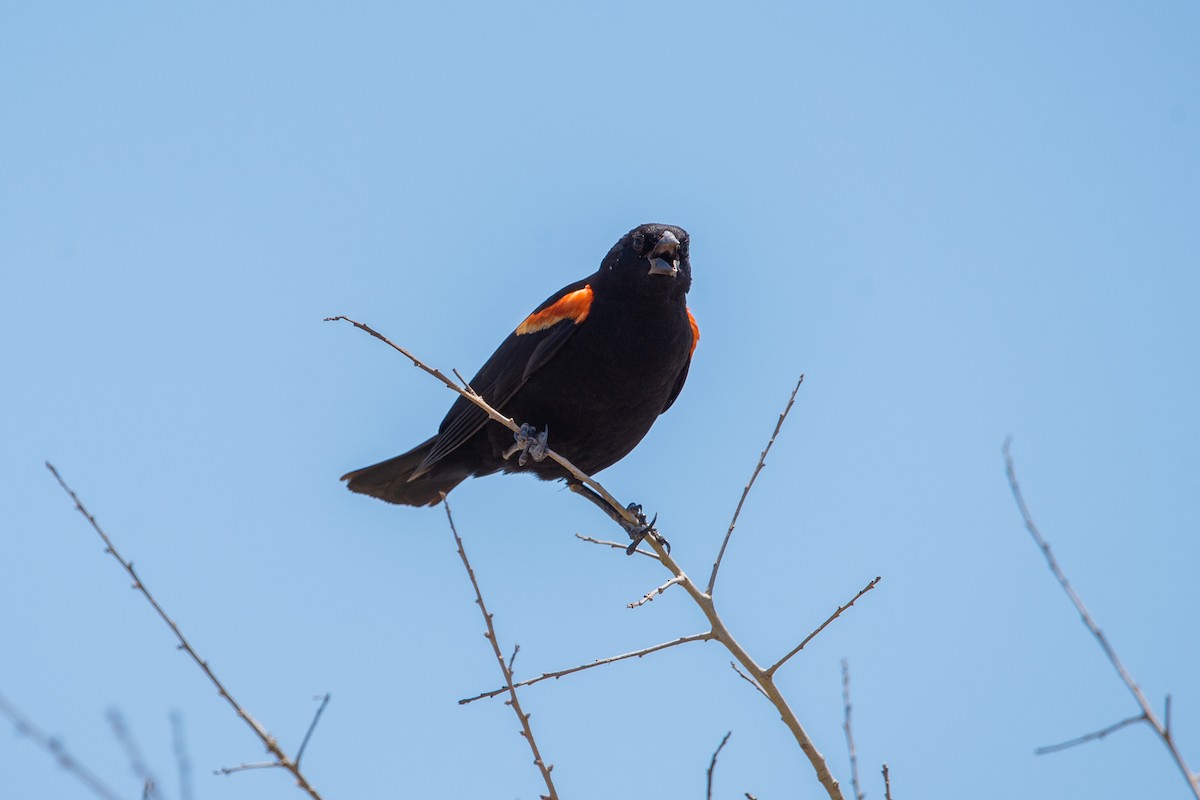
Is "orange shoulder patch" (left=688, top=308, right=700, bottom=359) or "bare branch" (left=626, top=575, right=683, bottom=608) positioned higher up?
"orange shoulder patch" (left=688, top=308, right=700, bottom=359)

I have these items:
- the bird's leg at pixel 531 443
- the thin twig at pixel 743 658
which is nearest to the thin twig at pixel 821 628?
the thin twig at pixel 743 658

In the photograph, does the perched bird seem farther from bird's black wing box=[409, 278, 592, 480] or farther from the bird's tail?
the bird's tail

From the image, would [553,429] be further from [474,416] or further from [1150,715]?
[1150,715]

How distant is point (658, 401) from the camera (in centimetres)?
548

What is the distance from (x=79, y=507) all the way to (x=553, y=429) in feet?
9.42

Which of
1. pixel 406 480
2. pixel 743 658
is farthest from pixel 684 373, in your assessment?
pixel 743 658

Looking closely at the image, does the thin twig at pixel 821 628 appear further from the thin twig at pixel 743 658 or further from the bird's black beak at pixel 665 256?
the bird's black beak at pixel 665 256

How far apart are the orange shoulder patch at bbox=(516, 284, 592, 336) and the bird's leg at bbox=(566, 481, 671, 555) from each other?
783 millimetres

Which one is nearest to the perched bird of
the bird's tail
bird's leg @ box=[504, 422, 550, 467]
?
bird's leg @ box=[504, 422, 550, 467]

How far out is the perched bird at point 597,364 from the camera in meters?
5.24

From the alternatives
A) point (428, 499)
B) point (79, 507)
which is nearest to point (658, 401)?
point (428, 499)

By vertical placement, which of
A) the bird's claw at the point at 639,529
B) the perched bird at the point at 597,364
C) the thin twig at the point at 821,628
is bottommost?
the thin twig at the point at 821,628

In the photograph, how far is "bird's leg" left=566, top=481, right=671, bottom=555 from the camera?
16.2 feet

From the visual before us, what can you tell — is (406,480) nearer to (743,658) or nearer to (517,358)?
(517,358)
